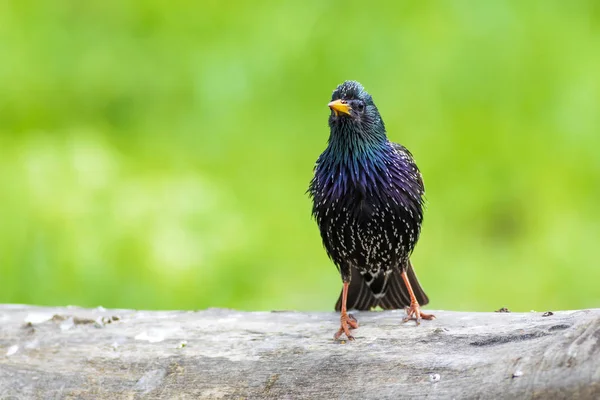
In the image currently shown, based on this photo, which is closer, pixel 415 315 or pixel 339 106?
pixel 415 315

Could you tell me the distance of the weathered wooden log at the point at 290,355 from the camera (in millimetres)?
3033

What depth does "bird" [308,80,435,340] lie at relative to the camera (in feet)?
13.6

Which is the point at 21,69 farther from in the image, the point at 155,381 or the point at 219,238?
the point at 155,381

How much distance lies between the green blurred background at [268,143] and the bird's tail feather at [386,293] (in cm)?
186

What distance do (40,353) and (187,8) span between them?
216 inches

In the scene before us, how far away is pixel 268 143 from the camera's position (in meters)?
8.01

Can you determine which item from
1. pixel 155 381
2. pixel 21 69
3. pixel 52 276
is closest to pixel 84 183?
pixel 52 276

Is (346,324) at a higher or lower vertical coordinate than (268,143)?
lower

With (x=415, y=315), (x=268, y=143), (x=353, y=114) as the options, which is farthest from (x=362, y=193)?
(x=268, y=143)

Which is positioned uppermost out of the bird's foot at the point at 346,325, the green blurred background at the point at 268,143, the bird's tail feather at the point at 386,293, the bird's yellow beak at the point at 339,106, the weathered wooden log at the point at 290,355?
the green blurred background at the point at 268,143

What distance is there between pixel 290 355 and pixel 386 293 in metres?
1.08

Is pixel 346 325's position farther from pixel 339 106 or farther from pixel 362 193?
pixel 339 106

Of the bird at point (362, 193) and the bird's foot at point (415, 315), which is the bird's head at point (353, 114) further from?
the bird's foot at point (415, 315)

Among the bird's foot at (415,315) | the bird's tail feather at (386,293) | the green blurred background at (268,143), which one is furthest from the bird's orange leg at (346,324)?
the green blurred background at (268,143)
